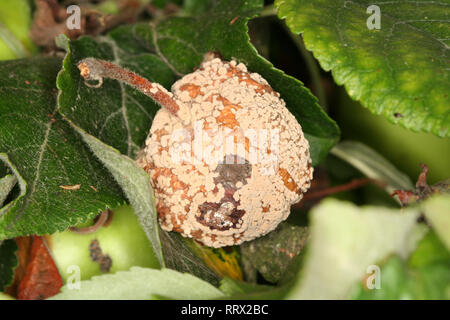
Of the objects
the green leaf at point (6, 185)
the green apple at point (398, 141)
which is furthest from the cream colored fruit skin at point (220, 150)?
the green apple at point (398, 141)

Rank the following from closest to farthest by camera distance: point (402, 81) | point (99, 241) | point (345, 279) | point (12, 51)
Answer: point (345, 279) < point (402, 81) < point (99, 241) < point (12, 51)

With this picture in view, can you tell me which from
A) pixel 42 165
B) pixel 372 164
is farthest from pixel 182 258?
pixel 372 164

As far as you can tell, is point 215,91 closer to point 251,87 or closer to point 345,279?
point 251,87

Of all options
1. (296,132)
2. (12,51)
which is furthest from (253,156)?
(12,51)

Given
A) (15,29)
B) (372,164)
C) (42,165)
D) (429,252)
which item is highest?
(15,29)

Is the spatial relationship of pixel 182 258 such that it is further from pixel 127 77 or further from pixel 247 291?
pixel 127 77

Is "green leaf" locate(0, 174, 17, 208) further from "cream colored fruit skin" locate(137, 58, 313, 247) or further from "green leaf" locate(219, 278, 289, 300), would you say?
"green leaf" locate(219, 278, 289, 300)
